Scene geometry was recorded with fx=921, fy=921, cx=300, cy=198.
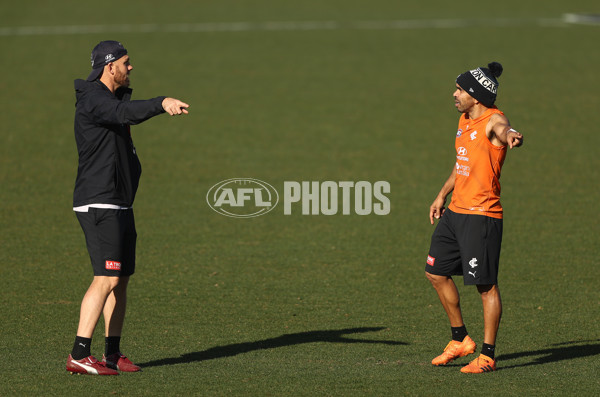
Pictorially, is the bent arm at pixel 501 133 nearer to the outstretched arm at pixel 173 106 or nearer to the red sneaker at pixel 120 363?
the outstretched arm at pixel 173 106

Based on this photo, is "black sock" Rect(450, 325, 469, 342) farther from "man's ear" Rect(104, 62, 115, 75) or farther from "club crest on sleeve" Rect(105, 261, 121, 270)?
"man's ear" Rect(104, 62, 115, 75)

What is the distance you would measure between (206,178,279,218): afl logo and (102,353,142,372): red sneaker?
6745mm

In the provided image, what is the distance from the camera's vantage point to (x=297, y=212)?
1434cm

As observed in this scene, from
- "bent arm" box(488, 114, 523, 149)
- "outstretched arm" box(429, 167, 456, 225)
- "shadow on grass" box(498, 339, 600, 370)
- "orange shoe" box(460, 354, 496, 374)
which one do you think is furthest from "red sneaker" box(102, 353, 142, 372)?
"bent arm" box(488, 114, 523, 149)

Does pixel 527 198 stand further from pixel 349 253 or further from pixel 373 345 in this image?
pixel 373 345

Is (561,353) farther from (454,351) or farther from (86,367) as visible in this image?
(86,367)

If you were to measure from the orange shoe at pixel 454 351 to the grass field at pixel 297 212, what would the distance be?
0.14m

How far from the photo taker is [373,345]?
27.3ft

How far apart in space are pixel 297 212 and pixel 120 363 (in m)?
7.29

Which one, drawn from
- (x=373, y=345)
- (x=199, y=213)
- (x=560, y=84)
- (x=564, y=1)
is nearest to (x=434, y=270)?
(x=373, y=345)

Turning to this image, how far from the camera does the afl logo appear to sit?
14.3 m

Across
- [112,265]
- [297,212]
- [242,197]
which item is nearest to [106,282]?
[112,265]

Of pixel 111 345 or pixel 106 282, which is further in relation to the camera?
pixel 111 345

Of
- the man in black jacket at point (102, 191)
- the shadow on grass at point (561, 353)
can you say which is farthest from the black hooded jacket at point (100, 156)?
the shadow on grass at point (561, 353)
